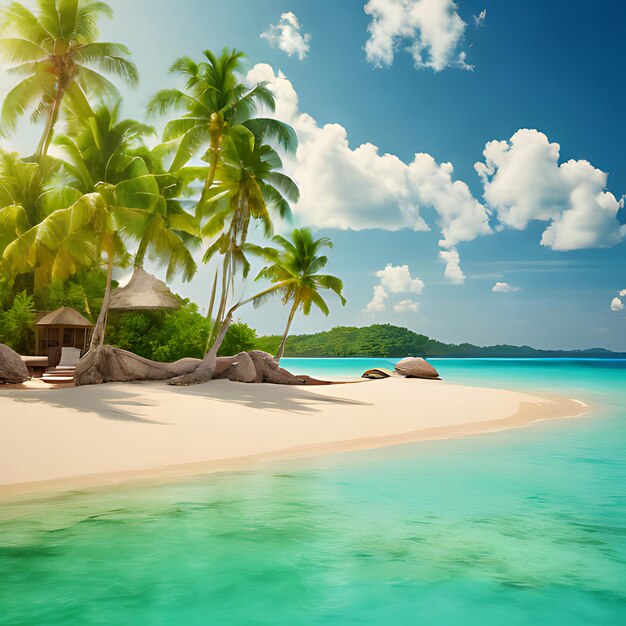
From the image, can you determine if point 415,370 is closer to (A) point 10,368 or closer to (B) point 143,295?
(B) point 143,295

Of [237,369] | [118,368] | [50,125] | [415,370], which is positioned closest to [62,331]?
[118,368]

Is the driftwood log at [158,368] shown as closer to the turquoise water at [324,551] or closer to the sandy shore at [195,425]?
the sandy shore at [195,425]

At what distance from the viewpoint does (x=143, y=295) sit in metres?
20.0

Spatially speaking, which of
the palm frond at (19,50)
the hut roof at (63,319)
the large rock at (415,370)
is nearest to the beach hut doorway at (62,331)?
the hut roof at (63,319)

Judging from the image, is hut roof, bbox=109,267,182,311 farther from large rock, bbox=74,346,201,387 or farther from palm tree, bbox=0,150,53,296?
large rock, bbox=74,346,201,387

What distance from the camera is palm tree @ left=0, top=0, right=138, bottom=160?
1925 centimetres

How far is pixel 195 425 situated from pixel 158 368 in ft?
22.6

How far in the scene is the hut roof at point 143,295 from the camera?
19734mm

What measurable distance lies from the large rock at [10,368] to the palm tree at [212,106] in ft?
22.9

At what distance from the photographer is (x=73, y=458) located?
23.7 feet

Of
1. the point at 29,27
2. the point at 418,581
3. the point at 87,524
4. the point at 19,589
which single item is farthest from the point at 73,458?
the point at 29,27

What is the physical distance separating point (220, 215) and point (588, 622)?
16.3 meters

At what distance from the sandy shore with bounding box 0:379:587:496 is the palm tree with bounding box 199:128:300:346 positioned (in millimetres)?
4157

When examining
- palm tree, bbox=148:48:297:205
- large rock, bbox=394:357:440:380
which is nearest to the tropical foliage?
palm tree, bbox=148:48:297:205
